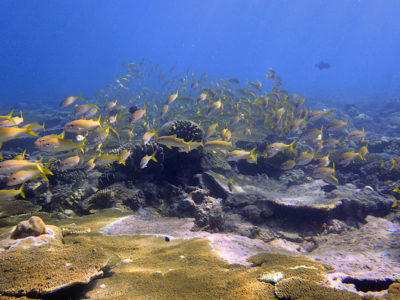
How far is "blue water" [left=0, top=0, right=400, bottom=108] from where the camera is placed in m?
128

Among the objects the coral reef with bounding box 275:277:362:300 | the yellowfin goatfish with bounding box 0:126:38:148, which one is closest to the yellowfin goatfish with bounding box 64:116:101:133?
the yellowfin goatfish with bounding box 0:126:38:148

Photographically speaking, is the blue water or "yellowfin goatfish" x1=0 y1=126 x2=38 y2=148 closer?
"yellowfin goatfish" x1=0 y1=126 x2=38 y2=148

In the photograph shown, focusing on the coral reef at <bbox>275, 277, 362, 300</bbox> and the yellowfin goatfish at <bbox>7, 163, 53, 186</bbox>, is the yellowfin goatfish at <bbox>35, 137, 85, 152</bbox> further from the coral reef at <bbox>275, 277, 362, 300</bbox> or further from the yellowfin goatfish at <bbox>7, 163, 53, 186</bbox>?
the coral reef at <bbox>275, 277, 362, 300</bbox>

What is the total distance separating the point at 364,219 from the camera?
18.2 ft

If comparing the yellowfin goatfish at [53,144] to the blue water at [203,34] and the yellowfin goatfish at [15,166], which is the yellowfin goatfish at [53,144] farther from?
the blue water at [203,34]

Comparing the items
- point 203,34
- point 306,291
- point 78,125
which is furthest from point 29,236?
point 203,34

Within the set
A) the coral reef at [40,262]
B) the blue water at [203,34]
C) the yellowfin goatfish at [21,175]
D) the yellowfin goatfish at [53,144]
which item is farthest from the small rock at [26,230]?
the blue water at [203,34]

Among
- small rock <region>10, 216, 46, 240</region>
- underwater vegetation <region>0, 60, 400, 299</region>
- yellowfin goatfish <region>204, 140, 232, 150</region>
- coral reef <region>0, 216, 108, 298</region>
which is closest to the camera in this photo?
coral reef <region>0, 216, 108, 298</region>

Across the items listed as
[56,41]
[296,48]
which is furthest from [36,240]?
[296,48]

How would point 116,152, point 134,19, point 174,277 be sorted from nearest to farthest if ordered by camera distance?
point 174,277, point 116,152, point 134,19

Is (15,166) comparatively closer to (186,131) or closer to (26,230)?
(26,230)

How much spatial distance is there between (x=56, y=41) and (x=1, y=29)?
3061cm

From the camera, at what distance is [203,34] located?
199m

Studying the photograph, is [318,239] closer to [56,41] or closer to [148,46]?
[56,41]
